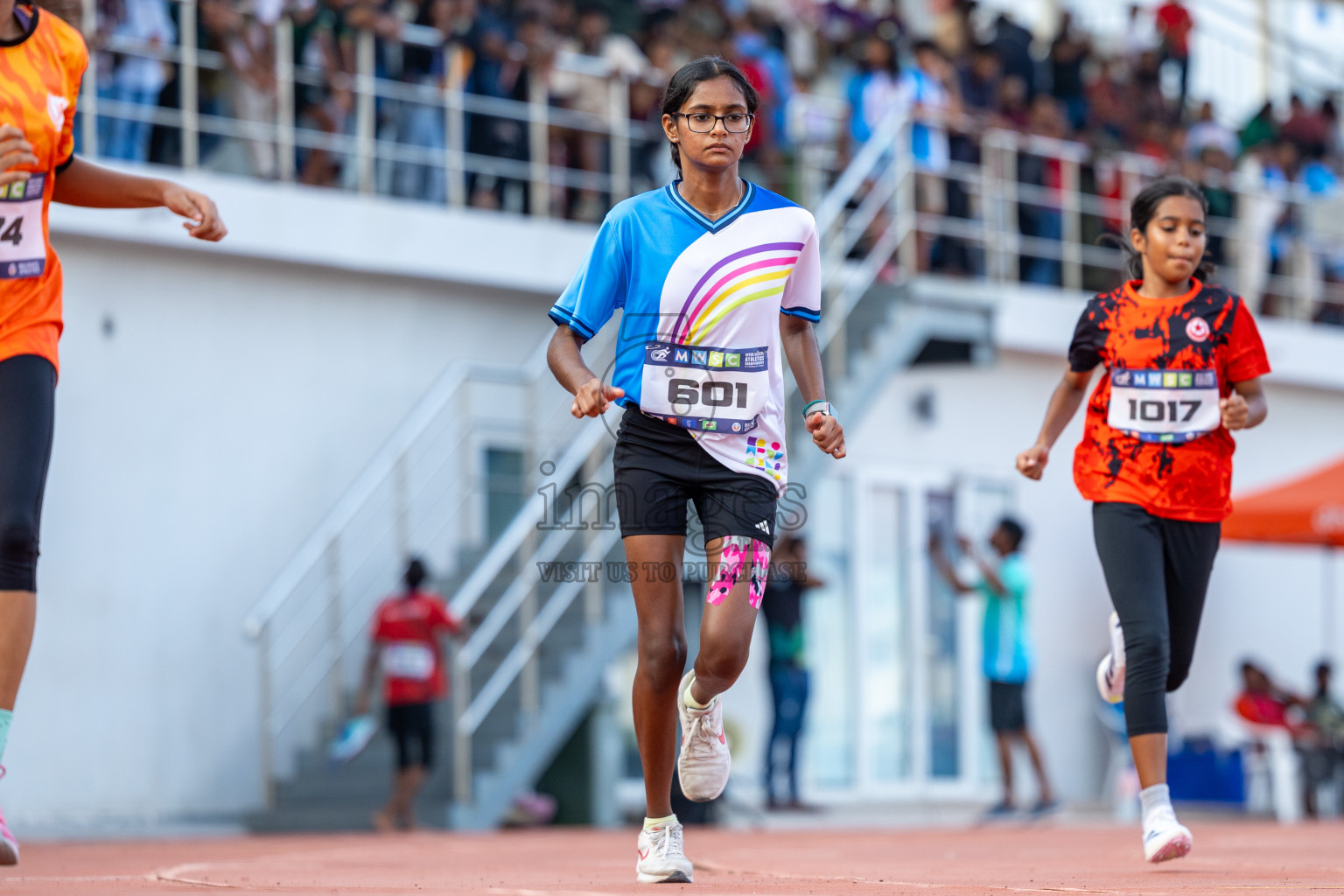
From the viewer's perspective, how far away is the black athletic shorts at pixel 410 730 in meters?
10.9

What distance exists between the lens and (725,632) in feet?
15.6

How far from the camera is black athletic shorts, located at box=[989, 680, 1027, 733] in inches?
485

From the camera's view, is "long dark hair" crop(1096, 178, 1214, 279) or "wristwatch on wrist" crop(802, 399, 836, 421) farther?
"long dark hair" crop(1096, 178, 1214, 279)

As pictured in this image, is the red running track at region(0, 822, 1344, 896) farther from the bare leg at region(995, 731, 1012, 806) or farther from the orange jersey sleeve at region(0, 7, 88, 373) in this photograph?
the bare leg at region(995, 731, 1012, 806)

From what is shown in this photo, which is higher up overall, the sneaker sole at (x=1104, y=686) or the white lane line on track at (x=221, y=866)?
the sneaker sole at (x=1104, y=686)

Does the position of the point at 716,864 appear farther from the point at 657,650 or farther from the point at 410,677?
the point at 410,677

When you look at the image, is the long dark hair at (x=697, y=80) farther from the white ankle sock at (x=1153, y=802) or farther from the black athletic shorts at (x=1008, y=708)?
the black athletic shorts at (x=1008, y=708)

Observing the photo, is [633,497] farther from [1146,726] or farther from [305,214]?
[305,214]

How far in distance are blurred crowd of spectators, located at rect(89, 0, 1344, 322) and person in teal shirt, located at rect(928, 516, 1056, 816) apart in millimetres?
2755

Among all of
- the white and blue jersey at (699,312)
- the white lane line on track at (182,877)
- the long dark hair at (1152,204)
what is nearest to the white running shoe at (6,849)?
the white lane line on track at (182,877)

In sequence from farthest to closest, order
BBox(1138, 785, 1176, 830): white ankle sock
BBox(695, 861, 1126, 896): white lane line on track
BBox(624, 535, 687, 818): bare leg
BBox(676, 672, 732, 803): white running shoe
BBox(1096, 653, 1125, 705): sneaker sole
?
1. BBox(1096, 653, 1125, 705): sneaker sole
2. BBox(1138, 785, 1176, 830): white ankle sock
3. BBox(676, 672, 732, 803): white running shoe
4. BBox(624, 535, 687, 818): bare leg
5. BBox(695, 861, 1126, 896): white lane line on track

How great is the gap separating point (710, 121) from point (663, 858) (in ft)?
5.74

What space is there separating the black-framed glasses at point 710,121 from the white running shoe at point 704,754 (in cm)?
132

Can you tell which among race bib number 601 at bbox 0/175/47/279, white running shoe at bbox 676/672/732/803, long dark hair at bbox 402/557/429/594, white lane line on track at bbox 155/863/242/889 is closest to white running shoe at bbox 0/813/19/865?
white lane line on track at bbox 155/863/242/889
